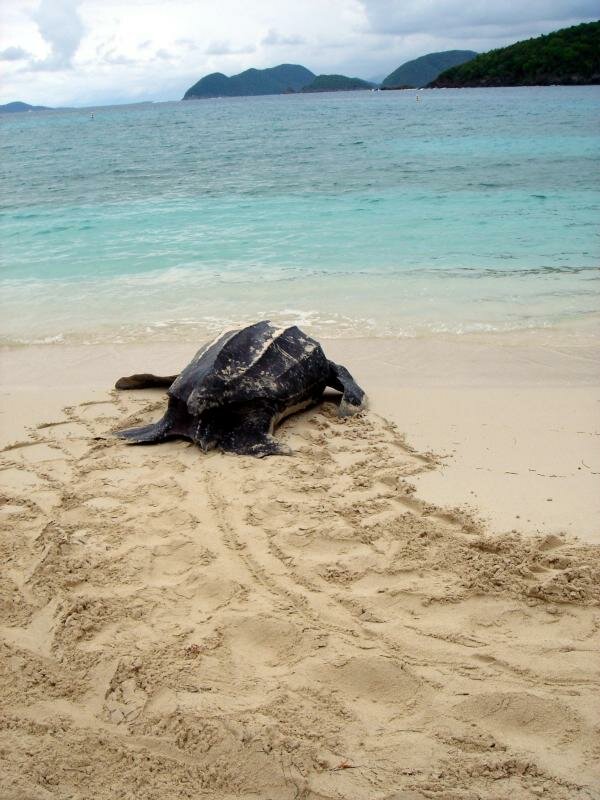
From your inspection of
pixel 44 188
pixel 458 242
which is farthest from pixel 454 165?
pixel 44 188

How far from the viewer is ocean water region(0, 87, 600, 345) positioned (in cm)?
659

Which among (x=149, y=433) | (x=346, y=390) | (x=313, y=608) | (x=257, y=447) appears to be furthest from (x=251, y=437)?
(x=313, y=608)

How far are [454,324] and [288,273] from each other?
2.86m

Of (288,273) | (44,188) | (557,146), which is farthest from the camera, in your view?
(557,146)

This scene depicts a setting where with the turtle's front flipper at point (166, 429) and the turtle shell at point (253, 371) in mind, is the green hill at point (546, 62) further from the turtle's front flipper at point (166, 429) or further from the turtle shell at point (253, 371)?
the turtle's front flipper at point (166, 429)

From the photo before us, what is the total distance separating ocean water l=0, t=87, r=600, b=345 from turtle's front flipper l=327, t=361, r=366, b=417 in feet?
4.72

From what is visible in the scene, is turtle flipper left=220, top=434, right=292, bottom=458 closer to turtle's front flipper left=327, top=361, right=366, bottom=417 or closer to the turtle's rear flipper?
the turtle's rear flipper

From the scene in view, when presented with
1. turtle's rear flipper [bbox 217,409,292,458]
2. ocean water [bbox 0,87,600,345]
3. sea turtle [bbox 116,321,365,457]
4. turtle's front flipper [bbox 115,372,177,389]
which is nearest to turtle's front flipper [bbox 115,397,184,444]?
sea turtle [bbox 116,321,365,457]

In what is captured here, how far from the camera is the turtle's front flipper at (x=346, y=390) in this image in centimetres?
429

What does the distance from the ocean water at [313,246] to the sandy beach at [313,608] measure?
7.70ft

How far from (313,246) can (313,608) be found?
778cm

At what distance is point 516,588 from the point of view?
2.59m

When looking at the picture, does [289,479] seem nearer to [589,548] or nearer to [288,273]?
[589,548]

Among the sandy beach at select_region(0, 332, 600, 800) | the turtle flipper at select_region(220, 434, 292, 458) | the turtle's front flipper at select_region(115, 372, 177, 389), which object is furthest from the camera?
the turtle's front flipper at select_region(115, 372, 177, 389)
